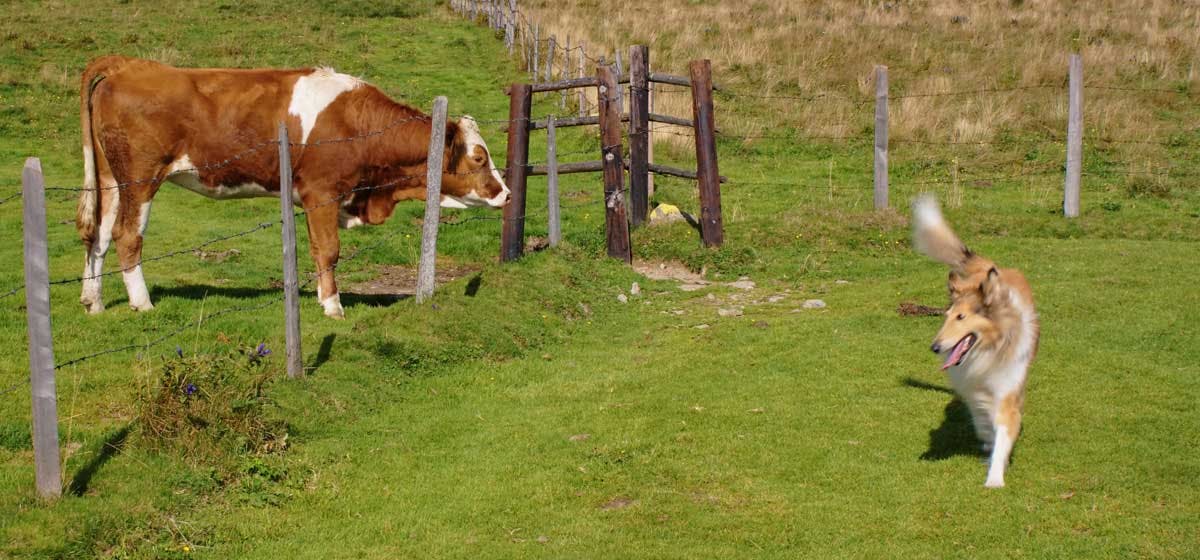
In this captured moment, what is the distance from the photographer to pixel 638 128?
546 inches

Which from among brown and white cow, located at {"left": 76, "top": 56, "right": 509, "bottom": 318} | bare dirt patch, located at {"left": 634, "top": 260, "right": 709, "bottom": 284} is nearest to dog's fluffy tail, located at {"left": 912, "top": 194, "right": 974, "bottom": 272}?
brown and white cow, located at {"left": 76, "top": 56, "right": 509, "bottom": 318}

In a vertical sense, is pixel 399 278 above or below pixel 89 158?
below

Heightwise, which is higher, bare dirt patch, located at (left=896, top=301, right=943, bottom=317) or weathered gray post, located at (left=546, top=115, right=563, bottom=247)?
weathered gray post, located at (left=546, top=115, right=563, bottom=247)

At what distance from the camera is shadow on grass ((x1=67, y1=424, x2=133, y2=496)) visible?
269 inches

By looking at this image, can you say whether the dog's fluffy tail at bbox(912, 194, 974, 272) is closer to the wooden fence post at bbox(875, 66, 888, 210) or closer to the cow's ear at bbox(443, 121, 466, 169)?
the cow's ear at bbox(443, 121, 466, 169)

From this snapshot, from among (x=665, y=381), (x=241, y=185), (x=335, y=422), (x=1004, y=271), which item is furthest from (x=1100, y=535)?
(x=241, y=185)

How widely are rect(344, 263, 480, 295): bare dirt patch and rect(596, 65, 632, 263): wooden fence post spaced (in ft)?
5.46

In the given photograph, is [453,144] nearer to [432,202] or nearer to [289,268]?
[432,202]

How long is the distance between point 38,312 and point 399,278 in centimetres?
717

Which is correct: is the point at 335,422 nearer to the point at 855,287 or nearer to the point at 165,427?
the point at 165,427

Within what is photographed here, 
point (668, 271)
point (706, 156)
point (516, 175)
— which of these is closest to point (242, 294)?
point (516, 175)

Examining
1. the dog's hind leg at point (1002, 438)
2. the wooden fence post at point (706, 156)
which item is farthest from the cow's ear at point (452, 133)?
the dog's hind leg at point (1002, 438)

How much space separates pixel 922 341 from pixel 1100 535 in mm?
3945

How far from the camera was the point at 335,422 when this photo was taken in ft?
27.3
